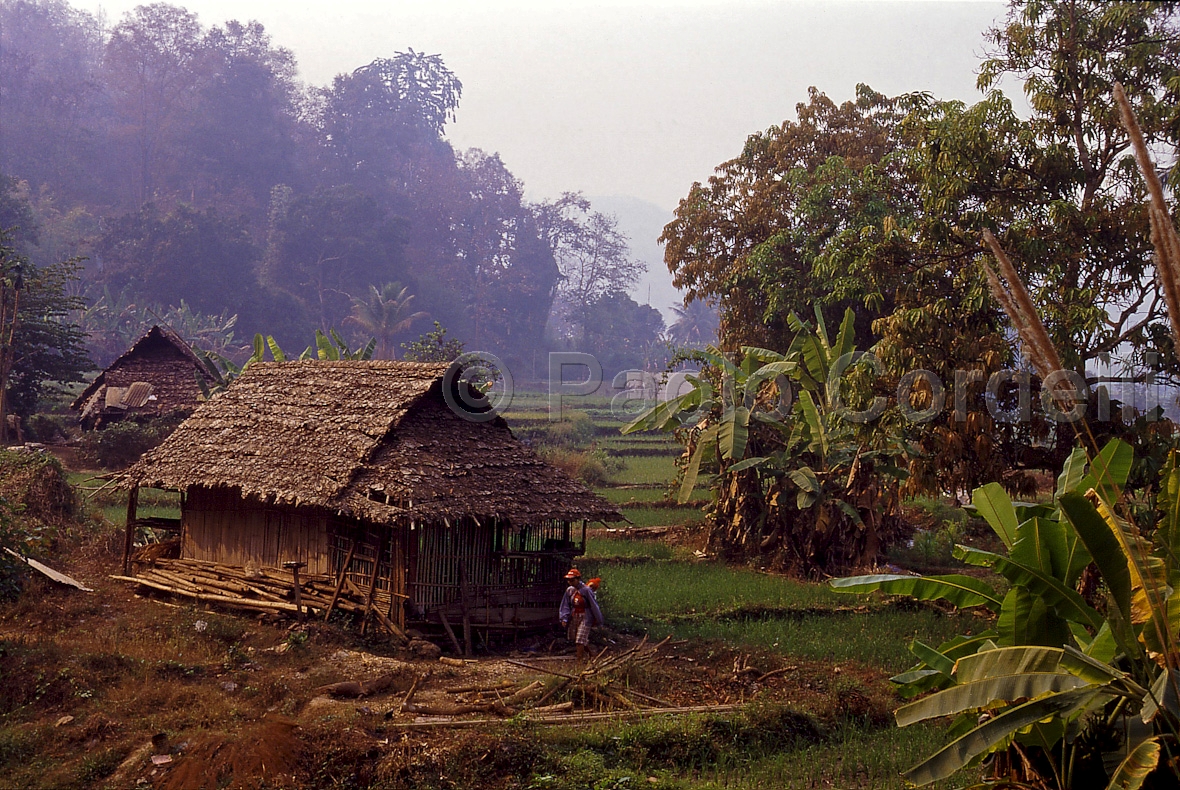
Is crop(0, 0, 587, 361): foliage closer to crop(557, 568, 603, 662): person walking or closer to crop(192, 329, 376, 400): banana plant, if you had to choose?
crop(192, 329, 376, 400): banana plant

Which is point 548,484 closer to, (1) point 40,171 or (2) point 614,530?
(2) point 614,530

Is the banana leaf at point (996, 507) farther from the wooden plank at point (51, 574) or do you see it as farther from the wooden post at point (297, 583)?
the wooden plank at point (51, 574)

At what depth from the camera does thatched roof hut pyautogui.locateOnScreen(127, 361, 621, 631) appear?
11320 mm

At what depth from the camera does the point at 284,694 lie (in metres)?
9.31

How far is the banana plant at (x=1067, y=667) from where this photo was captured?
5.23m

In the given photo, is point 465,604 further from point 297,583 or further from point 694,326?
point 694,326

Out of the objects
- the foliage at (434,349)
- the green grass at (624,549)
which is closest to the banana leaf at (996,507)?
the green grass at (624,549)

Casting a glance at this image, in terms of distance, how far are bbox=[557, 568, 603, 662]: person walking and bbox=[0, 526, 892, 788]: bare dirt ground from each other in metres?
0.26

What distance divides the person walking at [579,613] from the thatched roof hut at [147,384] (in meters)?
17.5

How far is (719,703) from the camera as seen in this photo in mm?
9609

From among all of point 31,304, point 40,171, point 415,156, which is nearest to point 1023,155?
point 31,304

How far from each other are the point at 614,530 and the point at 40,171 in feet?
186

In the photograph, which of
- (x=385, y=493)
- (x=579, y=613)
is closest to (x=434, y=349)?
(x=385, y=493)

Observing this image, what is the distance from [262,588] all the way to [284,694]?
11.1 ft
